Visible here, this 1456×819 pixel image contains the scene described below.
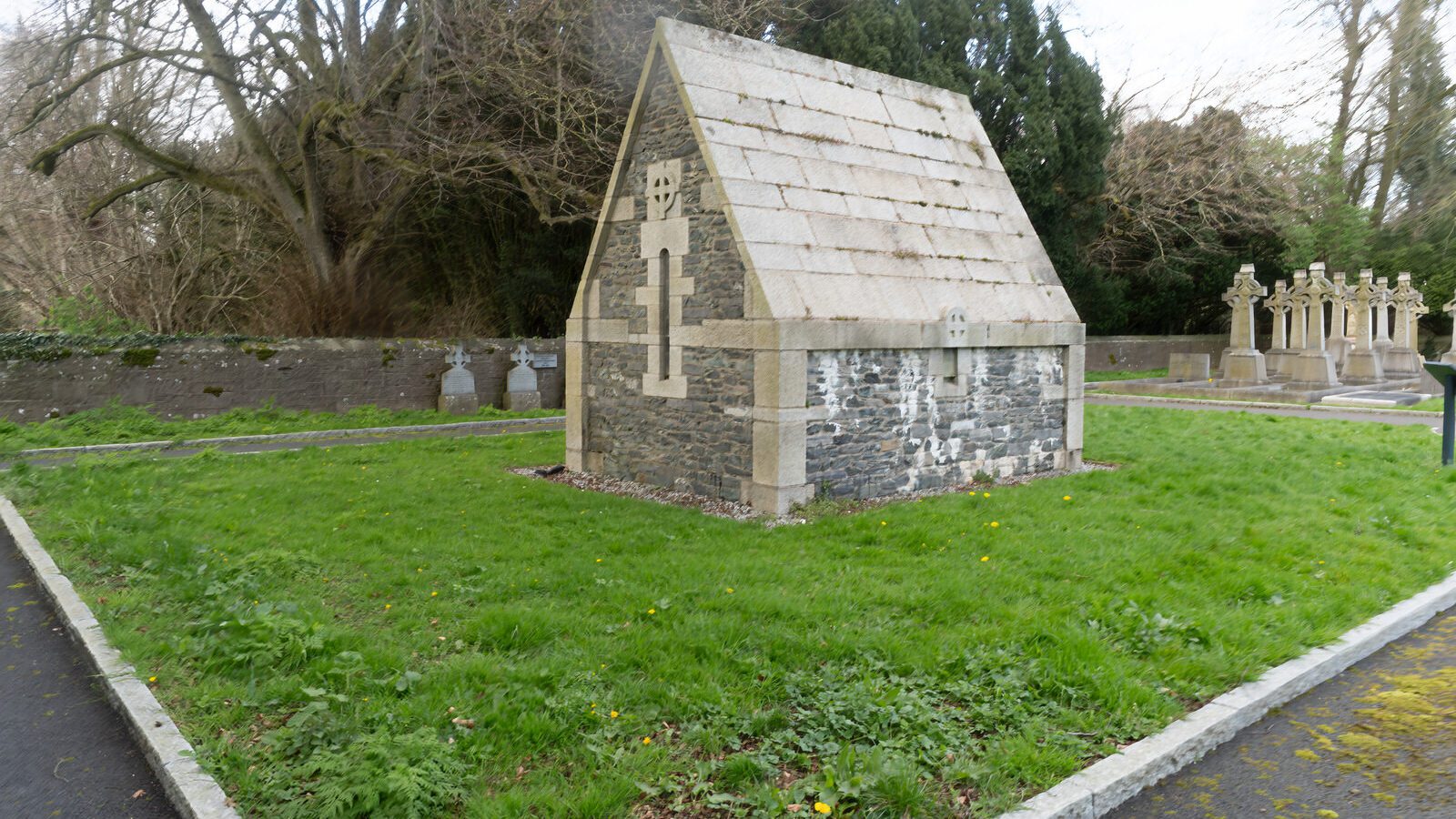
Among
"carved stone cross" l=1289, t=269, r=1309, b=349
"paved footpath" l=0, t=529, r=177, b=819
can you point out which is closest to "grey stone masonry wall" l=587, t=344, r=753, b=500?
"paved footpath" l=0, t=529, r=177, b=819

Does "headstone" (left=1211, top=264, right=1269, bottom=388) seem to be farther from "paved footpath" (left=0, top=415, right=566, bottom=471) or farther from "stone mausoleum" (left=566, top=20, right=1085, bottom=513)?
"paved footpath" (left=0, top=415, right=566, bottom=471)

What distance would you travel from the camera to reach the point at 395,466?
→ 445 inches

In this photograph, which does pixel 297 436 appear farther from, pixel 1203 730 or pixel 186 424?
pixel 1203 730

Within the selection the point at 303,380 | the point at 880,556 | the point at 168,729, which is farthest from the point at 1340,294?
the point at 168,729

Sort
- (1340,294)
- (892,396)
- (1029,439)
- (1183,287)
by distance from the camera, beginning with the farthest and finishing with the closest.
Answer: (1183,287), (1340,294), (1029,439), (892,396)

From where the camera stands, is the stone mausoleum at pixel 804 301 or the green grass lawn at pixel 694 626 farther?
the stone mausoleum at pixel 804 301

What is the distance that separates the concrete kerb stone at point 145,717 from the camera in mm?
3592

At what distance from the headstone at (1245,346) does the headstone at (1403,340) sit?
181 inches

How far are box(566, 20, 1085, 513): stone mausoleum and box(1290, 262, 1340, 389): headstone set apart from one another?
47.9 ft

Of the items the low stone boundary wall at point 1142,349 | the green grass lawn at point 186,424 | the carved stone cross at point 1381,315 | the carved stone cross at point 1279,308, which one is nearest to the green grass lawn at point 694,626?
the green grass lawn at point 186,424

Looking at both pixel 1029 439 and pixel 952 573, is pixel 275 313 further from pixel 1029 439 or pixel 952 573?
pixel 952 573

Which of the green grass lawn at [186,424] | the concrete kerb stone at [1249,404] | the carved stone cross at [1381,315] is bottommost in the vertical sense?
the green grass lawn at [186,424]

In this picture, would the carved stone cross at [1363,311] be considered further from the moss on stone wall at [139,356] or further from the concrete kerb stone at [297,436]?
the moss on stone wall at [139,356]

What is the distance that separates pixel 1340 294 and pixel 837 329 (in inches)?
850
